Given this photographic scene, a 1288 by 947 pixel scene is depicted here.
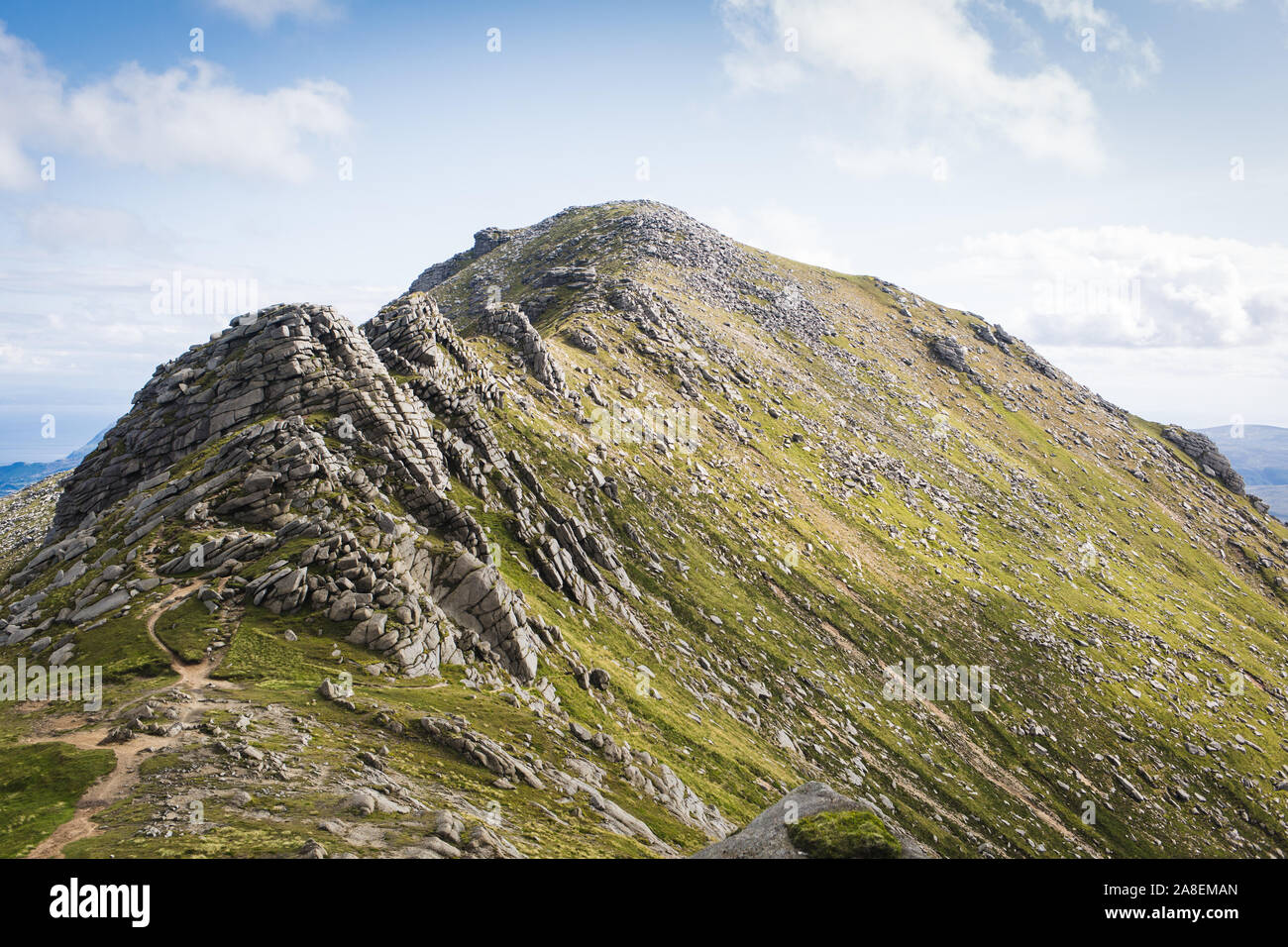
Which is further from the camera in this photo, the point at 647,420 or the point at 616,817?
the point at 647,420

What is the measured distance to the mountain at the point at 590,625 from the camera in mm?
28781

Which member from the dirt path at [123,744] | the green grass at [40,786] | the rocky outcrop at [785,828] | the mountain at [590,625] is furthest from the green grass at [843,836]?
the green grass at [40,786]

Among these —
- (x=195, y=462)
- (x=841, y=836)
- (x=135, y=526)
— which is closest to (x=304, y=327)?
(x=195, y=462)

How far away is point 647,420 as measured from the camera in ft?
350

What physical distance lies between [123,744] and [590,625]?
39.0 meters

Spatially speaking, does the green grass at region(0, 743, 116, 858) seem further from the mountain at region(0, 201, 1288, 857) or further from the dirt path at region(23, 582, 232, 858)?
the dirt path at region(23, 582, 232, 858)

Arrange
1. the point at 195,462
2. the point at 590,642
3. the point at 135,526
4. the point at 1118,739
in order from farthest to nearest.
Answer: the point at 1118,739 < the point at 590,642 < the point at 195,462 < the point at 135,526

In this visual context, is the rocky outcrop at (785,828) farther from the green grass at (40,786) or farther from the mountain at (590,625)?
the green grass at (40,786)

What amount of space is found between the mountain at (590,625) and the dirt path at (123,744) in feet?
0.51

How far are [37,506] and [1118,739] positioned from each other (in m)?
202

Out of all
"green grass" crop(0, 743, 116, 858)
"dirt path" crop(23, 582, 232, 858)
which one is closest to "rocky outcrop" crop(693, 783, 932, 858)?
"dirt path" crop(23, 582, 232, 858)

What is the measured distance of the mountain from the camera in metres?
28.8

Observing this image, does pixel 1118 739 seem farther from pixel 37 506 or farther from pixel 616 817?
Answer: pixel 37 506

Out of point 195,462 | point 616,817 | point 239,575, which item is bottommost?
point 616,817
